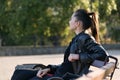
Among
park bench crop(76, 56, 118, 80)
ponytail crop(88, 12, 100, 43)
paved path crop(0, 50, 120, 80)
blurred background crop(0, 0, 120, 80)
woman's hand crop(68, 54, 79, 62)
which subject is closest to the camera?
park bench crop(76, 56, 118, 80)

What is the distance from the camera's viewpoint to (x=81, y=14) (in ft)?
A: 19.7

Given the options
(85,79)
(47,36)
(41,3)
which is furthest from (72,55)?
(47,36)

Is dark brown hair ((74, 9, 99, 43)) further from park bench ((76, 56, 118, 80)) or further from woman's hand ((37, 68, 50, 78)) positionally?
woman's hand ((37, 68, 50, 78))

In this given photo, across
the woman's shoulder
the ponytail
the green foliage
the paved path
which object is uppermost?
the ponytail

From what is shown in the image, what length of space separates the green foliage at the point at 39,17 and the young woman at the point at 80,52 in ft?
80.4

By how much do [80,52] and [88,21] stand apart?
44 cm

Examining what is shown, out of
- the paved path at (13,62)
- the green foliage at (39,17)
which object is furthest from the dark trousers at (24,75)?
the green foliage at (39,17)

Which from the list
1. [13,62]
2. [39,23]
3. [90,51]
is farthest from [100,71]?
[39,23]

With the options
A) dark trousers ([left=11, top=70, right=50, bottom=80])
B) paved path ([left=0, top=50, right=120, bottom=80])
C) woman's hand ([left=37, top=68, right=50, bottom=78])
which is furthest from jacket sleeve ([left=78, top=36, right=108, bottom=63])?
paved path ([left=0, top=50, right=120, bottom=80])

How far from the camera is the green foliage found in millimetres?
31641

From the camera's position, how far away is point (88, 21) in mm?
6008

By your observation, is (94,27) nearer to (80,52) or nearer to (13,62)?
(80,52)

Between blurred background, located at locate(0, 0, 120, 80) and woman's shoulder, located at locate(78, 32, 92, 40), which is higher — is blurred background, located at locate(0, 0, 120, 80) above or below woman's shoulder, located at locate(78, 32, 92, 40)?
below

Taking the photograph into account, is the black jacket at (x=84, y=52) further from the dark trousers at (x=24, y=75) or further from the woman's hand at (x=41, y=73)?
the dark trousers at (x=24, y=75)
